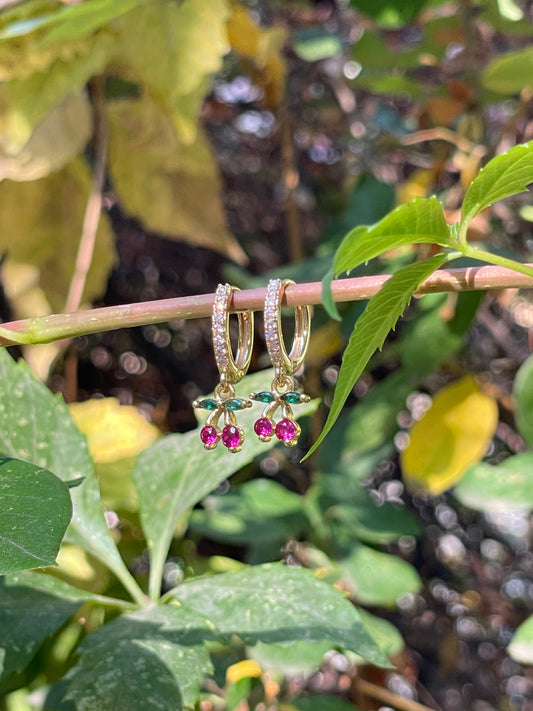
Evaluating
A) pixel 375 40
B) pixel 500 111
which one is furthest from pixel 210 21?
pixel 500 111

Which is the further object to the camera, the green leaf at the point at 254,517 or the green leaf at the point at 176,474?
the green leaf at the point at 254,517

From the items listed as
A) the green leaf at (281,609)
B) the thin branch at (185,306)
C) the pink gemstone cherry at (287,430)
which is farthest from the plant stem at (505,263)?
the green leaf at (281,609)

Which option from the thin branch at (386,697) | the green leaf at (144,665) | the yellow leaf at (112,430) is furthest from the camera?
the thin branch at (386,697)

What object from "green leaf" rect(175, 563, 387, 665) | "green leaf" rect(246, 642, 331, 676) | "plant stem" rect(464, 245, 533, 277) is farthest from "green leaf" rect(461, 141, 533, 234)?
"green leaf" rect(246, 642, 331, 676)

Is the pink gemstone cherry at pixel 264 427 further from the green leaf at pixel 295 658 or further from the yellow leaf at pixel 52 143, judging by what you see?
the yellow leaf at pixel 52 143

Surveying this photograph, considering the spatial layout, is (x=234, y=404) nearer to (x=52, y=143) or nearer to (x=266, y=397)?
(x=266, y=397)

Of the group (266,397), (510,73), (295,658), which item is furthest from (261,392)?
(510,73)
